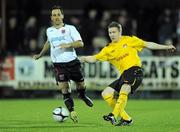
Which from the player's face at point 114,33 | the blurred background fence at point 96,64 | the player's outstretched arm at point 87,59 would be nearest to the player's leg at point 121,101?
the player's outstretched arm at point 87,59

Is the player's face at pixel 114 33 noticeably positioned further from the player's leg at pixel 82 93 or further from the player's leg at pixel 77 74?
the player's leg at pixel 82 93

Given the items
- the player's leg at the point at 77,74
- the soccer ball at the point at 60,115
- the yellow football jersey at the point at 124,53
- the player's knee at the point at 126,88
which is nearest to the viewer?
the player's knee at the point at 126,88

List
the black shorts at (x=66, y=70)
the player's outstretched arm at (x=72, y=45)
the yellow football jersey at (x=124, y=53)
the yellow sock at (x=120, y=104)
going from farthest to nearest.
Result: 1. the black shorts at (x=66, y=70)
2. the player's outstretched arm at (x=72, y=45)
3. the yellow football jersey at (x=124, y=53)
4. the yellow sock at (x=120, y=104)

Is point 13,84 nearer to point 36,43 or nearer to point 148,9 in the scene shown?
point 36,43

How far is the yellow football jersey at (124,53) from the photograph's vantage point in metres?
12.1

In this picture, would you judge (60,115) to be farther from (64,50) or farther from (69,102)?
(64,50)

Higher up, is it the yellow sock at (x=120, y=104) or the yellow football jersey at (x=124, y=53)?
the yellow football jersey at (x=124, y=53)

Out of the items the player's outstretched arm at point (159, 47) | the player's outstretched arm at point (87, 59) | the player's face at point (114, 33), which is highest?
the player's face at point (114, 33)

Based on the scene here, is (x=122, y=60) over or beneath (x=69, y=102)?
over

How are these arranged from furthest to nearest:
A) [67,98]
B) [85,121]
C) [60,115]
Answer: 1. [67,98]
2. [85,121]
3. [60,115]

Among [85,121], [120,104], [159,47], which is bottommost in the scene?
[85,121]

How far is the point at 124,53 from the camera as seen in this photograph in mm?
12141

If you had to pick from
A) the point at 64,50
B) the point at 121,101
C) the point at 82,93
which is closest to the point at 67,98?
the point at 82,93

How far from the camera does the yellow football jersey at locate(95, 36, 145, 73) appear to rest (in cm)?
1214
